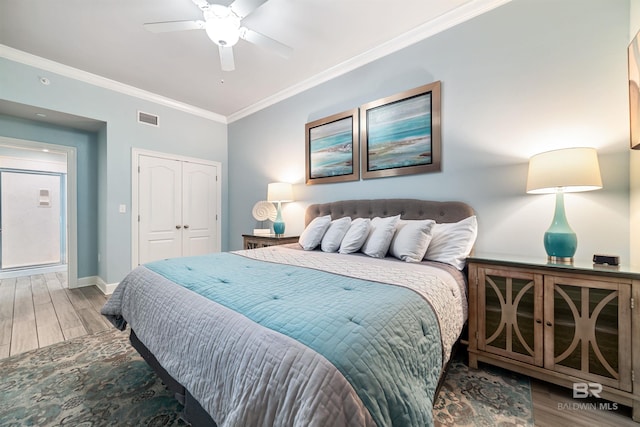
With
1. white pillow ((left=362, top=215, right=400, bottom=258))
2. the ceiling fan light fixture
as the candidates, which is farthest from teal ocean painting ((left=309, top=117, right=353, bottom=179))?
the ceiling fan light fixture

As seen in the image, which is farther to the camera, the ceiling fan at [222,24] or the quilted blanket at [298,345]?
the ceiling fan at [222,24]

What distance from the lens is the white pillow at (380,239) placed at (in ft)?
7.15

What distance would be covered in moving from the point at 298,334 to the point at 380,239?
151cm

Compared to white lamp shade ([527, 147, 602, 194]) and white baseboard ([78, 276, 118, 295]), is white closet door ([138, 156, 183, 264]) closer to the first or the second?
white baseboard ([78, 276, 118, 295])

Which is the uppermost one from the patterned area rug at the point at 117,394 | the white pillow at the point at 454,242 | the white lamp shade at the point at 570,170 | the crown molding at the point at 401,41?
the crown molding at the point at 401,41

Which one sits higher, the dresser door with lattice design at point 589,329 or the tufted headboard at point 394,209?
the tufted headboard at point 394,209

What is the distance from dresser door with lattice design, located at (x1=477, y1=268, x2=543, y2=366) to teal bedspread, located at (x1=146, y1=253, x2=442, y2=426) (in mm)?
805

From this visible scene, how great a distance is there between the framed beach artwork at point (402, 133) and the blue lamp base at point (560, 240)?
0.97m

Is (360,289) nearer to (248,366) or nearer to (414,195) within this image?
(248,366)

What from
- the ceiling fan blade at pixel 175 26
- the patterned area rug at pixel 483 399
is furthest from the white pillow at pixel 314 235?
the ceiling fan blade at pixel 175 26

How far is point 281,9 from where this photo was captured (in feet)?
7.38

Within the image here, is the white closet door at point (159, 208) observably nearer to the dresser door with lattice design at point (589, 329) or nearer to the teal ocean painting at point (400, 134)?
the teal ocean painting at point (400, 134)

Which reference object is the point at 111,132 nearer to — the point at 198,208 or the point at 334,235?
the point at 198,208

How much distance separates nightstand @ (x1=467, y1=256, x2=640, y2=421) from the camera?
136 centimetres
